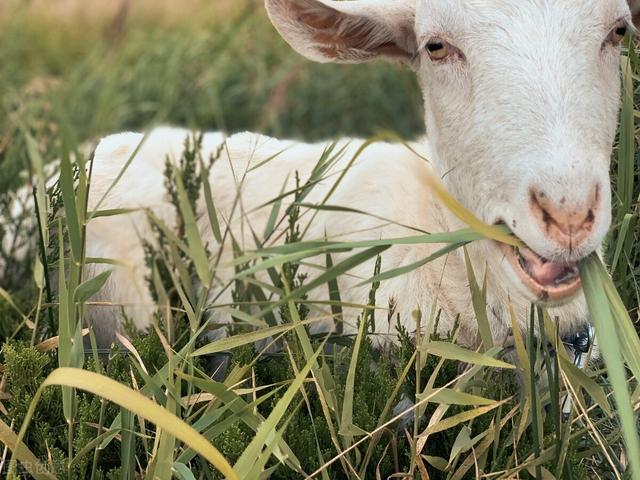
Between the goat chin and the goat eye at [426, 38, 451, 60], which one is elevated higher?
the goat eye at [426, 38, 451, 60]

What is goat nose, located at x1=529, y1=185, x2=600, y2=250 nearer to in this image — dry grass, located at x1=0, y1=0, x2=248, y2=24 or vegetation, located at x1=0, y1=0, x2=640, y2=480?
vegetation, located at x1=0, y1=0, x2=640, y2=480

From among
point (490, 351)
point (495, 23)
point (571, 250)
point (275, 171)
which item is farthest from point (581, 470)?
point (275, 171)

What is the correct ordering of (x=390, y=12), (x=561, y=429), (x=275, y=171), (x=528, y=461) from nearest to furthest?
(x=528, y=461), (x=561, y=429), (x=390, y=12), (x=275, y=171)

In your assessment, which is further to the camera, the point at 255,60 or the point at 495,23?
the point at 255,60

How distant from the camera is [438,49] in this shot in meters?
3.19

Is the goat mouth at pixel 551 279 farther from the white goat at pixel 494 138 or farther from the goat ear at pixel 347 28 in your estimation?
the goat ear at pixel 347 28

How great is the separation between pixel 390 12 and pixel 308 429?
1363 millimetres

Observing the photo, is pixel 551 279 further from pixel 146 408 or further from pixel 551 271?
pixel 146 408

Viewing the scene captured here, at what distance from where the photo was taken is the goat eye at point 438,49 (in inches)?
124

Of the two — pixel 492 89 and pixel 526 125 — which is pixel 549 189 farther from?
pixel 492 89

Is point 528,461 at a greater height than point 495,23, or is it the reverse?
point 495,23

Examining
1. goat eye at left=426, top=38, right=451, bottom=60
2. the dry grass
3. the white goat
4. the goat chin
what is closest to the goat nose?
the white goat

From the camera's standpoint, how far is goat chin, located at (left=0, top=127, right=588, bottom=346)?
11.3 ft

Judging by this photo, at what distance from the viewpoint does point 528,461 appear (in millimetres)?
2564
